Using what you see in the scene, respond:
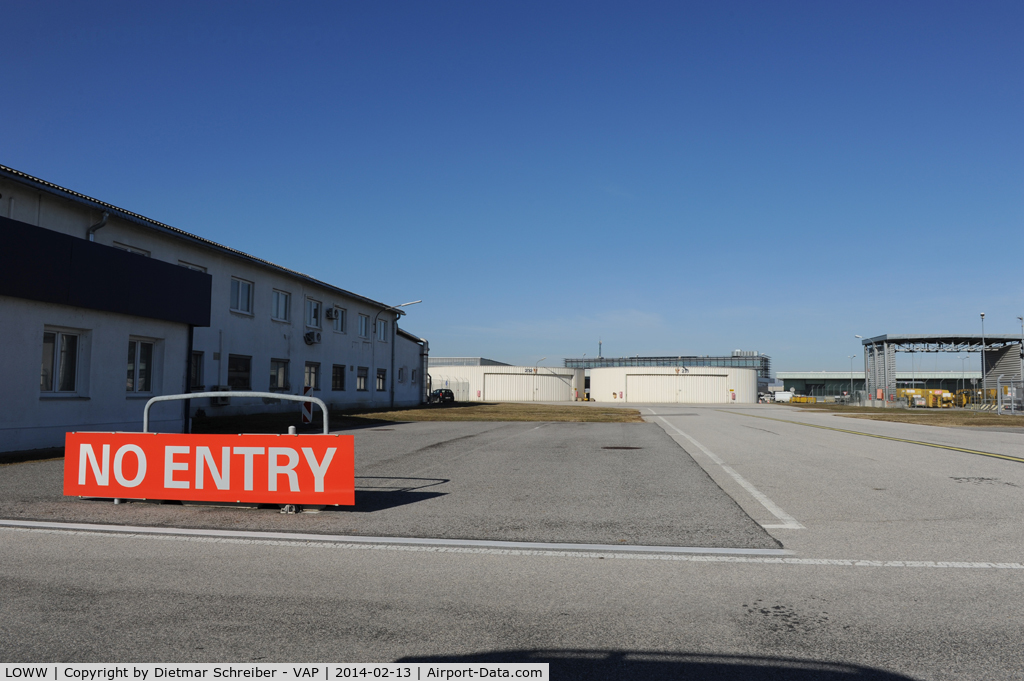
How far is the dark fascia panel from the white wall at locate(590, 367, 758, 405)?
240 feet

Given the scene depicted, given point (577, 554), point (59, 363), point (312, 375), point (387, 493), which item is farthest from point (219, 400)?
point (577, 554)

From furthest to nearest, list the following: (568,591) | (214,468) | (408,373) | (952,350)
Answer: (952,350)
(408,373)
(214,468)
(568,591)

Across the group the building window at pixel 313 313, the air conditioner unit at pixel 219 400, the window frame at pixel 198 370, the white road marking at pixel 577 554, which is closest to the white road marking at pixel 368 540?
the white road marking at pixel 577 554

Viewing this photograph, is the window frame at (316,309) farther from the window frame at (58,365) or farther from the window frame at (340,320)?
the window frame at (58,365)

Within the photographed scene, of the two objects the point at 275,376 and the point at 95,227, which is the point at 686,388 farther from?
the point at 95,227

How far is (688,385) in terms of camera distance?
87.2 meters

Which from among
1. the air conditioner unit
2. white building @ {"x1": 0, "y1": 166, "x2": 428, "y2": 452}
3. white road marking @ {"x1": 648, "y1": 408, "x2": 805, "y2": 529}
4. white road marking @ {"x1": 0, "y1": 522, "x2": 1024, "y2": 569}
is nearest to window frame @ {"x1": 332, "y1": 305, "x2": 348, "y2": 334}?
white building @ {"x1": 0, "y1": 166, "x2": 428, "y2": 452}

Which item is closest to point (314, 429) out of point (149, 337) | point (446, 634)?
point (149, 337)

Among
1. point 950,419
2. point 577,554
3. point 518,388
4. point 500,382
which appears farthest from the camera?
point 518,388

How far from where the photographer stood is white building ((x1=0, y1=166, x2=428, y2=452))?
13984 millimetres

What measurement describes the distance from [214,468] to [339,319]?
29643mm

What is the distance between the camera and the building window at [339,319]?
36.6 meters

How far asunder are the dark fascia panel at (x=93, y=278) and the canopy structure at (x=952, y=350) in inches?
2502

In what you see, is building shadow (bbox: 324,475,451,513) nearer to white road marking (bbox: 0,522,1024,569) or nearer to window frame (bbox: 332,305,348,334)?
white road marking (bbox: 0,522,1024,569)
